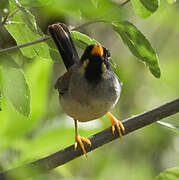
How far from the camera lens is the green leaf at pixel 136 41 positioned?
1979 mm

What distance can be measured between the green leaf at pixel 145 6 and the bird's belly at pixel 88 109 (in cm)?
123

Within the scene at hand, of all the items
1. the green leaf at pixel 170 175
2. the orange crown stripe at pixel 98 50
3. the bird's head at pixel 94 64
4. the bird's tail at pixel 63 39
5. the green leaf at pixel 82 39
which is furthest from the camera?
the bird's head at pixel 94 64

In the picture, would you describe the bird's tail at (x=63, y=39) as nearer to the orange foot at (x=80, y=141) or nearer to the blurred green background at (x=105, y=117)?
the blurred green background at (x=105, y=117)

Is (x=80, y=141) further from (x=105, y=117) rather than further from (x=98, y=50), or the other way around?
(x=105, y=117)

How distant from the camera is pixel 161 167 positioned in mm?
5078

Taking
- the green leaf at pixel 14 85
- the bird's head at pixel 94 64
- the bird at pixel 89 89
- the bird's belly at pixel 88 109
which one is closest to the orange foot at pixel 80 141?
the bird at pixel 89 89

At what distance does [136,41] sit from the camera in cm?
200

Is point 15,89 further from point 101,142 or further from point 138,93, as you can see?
point 138,93

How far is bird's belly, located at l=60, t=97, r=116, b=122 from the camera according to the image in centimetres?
311

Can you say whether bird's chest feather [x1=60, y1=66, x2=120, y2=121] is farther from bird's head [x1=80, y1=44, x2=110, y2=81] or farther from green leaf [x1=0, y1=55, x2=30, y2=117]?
green leaf [x1=0, y1=55, x2=30, y2=117]

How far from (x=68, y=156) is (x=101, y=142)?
22cm

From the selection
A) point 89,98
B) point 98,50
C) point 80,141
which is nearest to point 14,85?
point 98,50

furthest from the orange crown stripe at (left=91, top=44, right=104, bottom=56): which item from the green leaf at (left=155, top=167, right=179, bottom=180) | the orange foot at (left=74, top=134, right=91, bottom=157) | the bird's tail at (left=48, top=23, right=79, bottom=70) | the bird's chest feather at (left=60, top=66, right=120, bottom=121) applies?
the green leaf at (left=155, top=167, right=179, bottom=180)

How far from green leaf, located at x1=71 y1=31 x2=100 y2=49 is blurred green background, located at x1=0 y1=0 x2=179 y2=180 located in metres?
0.10
